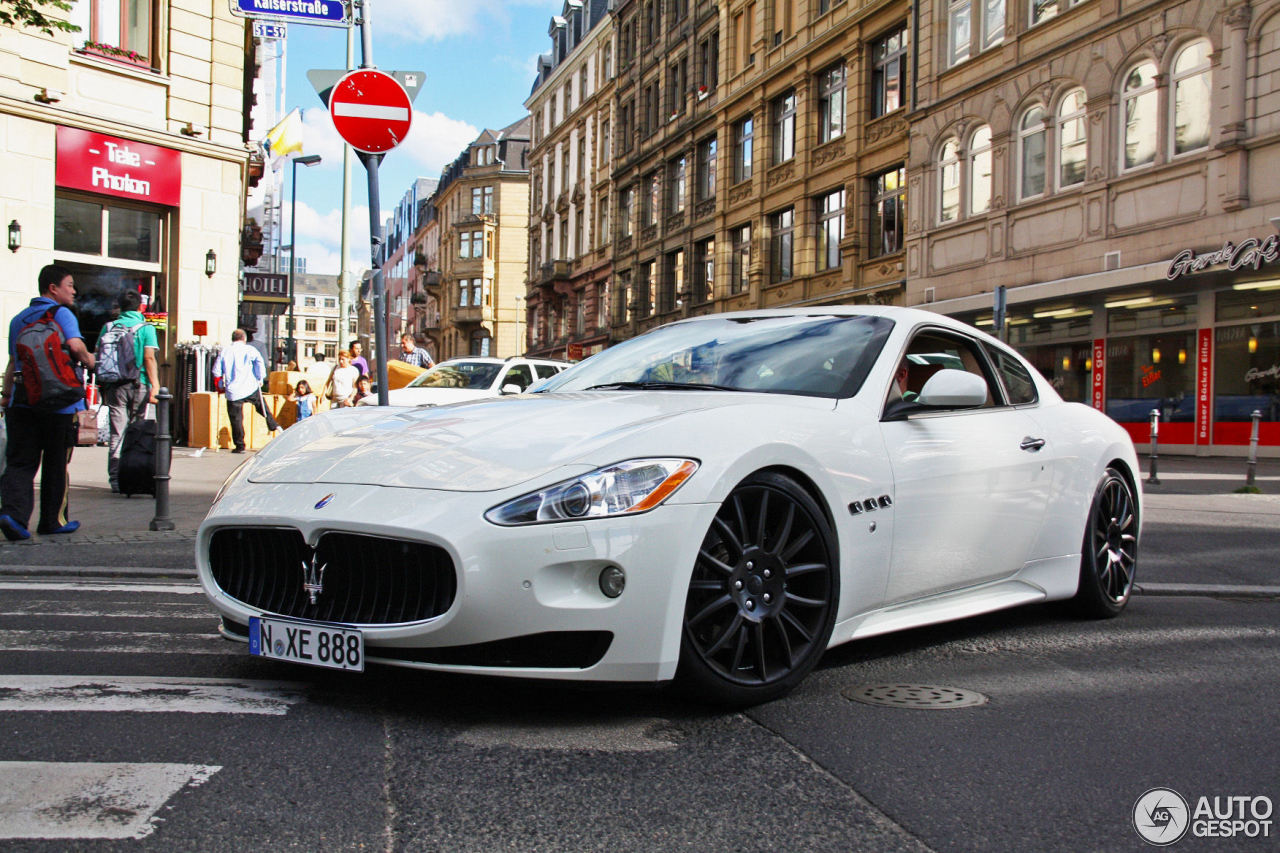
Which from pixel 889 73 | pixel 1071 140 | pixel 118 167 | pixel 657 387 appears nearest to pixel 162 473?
pixel 657 387

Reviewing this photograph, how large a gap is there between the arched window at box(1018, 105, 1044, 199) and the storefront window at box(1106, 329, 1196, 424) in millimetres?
3692

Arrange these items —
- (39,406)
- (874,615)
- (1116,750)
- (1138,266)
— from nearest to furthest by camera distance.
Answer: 1. (1116,750)
2. (874,615)
3. (39,406)
4. (1138,266)

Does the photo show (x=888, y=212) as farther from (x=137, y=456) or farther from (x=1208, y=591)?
(x=1208, y=591)

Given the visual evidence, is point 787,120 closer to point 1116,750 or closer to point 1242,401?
point 1242,401

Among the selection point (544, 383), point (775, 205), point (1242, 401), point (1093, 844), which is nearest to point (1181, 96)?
point (1242, 401)

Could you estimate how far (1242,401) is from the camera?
64.8 ft

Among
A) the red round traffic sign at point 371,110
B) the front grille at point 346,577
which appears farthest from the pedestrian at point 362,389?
the front grille at point 346,577

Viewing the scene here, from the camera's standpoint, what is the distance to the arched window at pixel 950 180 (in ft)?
85.5

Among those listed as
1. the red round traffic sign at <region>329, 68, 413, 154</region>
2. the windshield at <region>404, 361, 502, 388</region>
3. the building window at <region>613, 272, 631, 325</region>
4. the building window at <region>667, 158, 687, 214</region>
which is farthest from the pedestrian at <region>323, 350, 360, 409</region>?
the building window at <region>613, 272, 631, 325</region>

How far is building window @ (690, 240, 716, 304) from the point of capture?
3912 cm

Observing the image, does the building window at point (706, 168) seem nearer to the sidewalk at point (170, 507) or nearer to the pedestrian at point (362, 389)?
the sidewalk at point (170, 507)

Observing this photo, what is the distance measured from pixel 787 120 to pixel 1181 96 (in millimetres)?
15457

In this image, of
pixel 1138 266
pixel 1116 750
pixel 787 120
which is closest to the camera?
pixel 1116 750

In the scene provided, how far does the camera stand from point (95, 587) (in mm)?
5945
